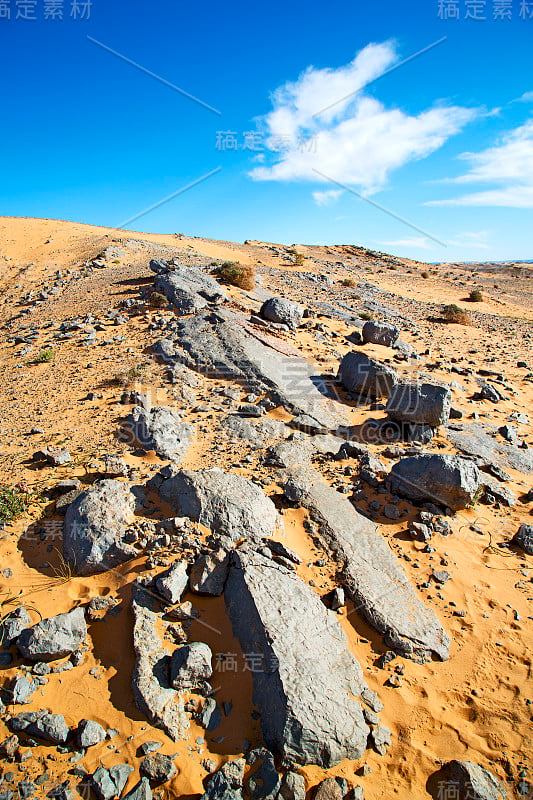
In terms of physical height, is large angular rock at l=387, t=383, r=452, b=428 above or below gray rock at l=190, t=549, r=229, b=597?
above

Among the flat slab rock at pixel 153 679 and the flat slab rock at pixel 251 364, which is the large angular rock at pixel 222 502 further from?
the flat slab rock at pixel 251 364

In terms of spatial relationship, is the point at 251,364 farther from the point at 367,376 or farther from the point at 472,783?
the point at 472,783

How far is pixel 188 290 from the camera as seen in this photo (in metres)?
11.0

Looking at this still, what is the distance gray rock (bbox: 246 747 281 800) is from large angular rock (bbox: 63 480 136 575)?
224 centimetres

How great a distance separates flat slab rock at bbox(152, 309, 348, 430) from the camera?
7.79 m

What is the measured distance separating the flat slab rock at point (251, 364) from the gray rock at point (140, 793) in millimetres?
5489

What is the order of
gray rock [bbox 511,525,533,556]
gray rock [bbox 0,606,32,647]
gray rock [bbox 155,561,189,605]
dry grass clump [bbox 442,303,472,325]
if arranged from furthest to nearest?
dry grass clump [bbox 442,303,472,325] < gray rock [bbox 511,525,533,556] < gray rock [bbox 155,561,189,605] < gray rock [bbox 0,606,32,647]

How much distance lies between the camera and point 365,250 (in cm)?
4584

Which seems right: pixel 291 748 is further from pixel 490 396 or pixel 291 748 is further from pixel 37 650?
pixel 490 396

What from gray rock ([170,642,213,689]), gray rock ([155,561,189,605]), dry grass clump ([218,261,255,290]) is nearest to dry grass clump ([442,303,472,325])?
dry grass clump ([218,261,255,290])

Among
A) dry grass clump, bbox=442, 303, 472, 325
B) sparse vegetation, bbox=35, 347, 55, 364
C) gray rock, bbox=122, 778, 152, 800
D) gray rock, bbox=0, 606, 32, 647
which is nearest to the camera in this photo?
gray rock, bbox=122, 778, 152, 800

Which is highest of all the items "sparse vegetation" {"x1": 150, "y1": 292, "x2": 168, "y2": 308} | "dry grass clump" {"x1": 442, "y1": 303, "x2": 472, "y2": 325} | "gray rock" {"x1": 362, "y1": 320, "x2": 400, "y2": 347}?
"dry grass clump" {"x1": 442, "y1": 303, "x2": 472, "y2": 325}

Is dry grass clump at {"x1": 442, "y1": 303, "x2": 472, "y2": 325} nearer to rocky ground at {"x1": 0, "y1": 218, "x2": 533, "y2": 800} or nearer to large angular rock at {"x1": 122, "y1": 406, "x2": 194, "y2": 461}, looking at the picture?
rocky ground at {"x1": 0, "y1": 218, "x2": 533, "y2": 800}

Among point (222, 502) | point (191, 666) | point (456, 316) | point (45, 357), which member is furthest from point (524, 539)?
point (456, 316)
